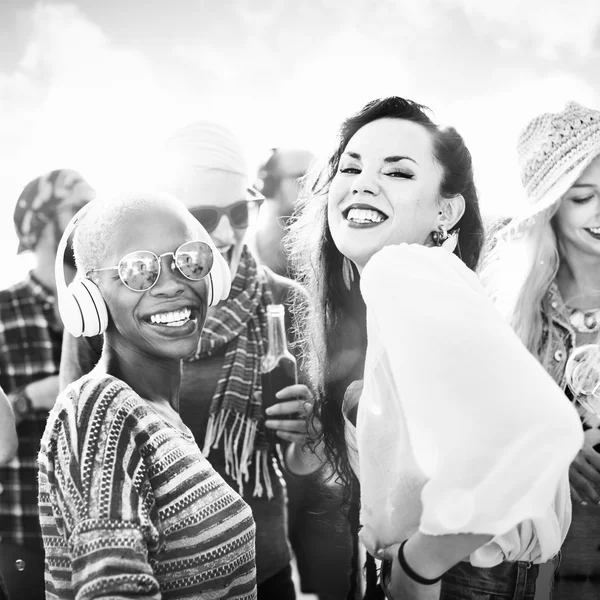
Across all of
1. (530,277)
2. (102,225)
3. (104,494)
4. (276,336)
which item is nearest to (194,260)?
(102,225)

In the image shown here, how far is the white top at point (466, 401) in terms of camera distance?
A: 1.11m

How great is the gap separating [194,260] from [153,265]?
0.34 ft

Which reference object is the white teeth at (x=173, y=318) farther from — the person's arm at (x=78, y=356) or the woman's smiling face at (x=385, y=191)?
the person's arm at (x=78, y=356)

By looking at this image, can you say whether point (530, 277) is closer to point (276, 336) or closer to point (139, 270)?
point (276, 336)

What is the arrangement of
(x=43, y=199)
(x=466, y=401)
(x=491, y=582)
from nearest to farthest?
(x=466, y=401), (x=491, y=582), (x=43, y=199)

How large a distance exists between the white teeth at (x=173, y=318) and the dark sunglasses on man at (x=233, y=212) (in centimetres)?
80

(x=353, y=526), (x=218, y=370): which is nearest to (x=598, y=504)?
(x=353, y=526)

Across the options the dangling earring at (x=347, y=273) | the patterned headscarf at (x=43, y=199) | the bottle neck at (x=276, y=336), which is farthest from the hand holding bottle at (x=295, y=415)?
the patterned headscarf at (x=43, y=199)

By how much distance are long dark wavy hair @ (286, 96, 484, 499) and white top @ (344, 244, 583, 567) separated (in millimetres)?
586

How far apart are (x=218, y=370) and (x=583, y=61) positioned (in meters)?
1.82

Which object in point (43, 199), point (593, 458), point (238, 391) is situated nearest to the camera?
point (593, 458)

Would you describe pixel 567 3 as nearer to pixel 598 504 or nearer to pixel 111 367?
pixel 598 504

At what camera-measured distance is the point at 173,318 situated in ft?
5.09

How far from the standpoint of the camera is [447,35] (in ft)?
8.15
